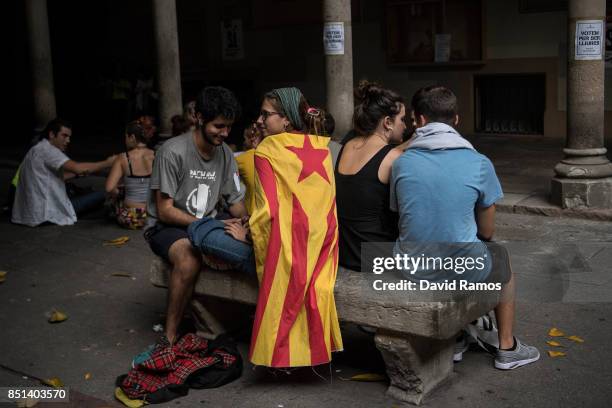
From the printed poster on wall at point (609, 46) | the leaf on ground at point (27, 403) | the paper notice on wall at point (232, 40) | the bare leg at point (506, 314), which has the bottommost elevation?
the leaf on ground at point (27, 403)

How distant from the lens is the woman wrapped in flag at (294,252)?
419 cm

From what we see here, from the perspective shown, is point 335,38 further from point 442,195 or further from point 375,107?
point 442,195

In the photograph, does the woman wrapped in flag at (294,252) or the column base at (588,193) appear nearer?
the woman wrapped in flag at (294,252)

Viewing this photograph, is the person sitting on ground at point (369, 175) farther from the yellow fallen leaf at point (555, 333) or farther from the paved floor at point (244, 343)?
the yellow fallen leaf at point (555, 333)

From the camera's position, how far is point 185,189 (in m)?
5.04

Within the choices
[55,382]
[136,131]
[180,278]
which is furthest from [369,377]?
[136,131]

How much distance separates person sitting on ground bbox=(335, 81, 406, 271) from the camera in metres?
4.41

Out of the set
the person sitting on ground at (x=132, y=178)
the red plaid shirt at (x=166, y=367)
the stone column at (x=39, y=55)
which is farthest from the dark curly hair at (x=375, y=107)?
the stone column at (x=39, y=55)

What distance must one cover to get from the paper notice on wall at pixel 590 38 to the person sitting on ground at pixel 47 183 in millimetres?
4724

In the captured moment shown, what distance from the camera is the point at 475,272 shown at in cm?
421

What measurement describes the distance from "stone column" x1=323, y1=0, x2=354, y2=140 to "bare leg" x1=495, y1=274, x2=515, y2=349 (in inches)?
190

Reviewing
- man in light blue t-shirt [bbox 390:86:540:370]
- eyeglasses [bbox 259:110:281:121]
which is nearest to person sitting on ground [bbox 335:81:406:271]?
man in light blue t-shirt [bbox 390:86:540:370]

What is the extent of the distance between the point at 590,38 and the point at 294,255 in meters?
4.52

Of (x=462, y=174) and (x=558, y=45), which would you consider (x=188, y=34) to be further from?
(x=462, y=174)
